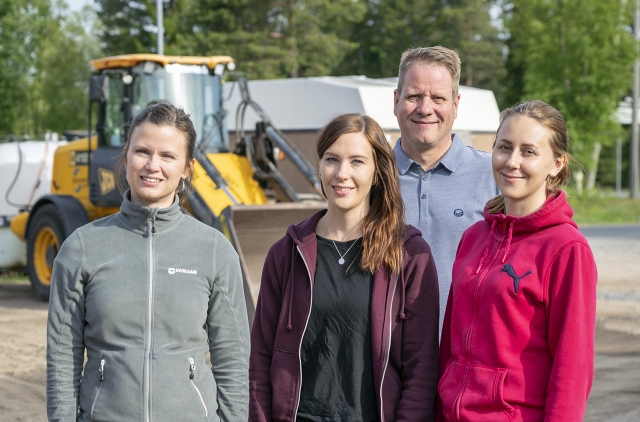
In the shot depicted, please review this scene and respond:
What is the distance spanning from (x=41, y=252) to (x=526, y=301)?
9786 millimetres

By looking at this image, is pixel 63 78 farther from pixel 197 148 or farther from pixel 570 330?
pixel 570 330

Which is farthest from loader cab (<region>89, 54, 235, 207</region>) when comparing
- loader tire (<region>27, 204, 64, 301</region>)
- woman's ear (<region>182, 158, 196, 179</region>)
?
woman's ear (<region>182, 158, 196, 179</region>)

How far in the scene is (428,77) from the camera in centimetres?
312

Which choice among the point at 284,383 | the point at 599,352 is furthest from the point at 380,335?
the point at 599,352

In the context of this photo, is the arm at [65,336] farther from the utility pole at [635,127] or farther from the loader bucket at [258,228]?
the utility pole at [635,127]

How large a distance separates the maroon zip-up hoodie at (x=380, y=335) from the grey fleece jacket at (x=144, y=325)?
0.31 ft

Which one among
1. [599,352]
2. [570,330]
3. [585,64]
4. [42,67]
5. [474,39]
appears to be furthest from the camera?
[474,39]

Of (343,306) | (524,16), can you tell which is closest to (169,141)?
(343,306)

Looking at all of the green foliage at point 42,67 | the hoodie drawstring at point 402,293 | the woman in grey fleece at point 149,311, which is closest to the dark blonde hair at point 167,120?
the woman in grey fleece at point 149,311

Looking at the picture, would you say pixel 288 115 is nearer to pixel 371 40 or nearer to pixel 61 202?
pixel 61 202

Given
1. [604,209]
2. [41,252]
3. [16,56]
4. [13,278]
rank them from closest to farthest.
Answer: [41,252] → [13,278] → [604,209] → [16,56]

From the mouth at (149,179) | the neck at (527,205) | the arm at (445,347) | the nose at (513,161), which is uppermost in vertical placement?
the nose at (513,161)

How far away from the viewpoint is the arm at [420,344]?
2.58m

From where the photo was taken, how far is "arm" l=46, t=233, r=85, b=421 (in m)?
2.49
